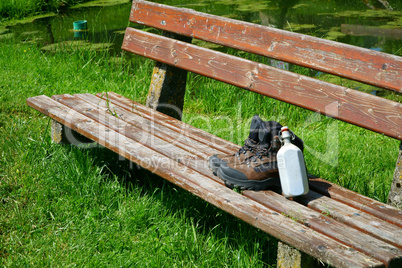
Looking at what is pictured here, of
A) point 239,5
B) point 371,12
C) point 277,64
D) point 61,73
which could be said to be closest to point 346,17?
point 371,12

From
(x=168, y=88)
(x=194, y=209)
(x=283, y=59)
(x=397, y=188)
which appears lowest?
(x=194, y=209)

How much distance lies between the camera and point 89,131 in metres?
2.41

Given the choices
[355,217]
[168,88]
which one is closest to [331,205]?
[355,217]

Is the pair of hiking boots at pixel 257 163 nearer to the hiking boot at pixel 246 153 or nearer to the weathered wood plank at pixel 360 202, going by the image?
the hiking boot at pixel 246 153

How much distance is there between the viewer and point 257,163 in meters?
1.93

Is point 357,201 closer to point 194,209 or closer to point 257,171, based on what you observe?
point 257,171

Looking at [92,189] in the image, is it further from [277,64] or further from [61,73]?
[277,64]

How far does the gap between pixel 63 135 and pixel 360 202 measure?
1.84 m

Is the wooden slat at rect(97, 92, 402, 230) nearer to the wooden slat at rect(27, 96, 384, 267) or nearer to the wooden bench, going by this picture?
the wooden bench

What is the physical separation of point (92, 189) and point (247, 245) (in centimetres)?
88

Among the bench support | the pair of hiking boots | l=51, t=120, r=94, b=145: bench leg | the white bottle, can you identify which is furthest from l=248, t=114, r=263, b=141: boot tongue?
l=51, t=120, r=94, b=145: bench leg

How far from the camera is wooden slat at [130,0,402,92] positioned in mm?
1969

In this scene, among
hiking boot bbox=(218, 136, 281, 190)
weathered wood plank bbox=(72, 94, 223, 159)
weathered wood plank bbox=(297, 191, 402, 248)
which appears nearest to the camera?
weathered wood plank bbox=(297, 191, 402, 248)

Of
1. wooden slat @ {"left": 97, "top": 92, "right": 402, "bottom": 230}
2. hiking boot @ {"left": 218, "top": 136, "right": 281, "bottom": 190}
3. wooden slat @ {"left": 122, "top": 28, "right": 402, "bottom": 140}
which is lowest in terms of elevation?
wooden slat @ {"left": 97, "top": 92, "right": 402, "bottom": 230}
